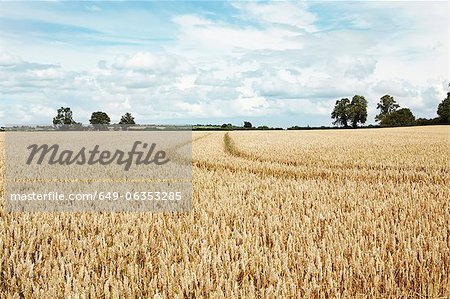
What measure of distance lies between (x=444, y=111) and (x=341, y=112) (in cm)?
3068

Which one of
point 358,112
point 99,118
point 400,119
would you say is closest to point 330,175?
point 400,119

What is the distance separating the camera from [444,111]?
88188mm

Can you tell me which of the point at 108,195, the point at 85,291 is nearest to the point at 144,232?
the point at 85,291

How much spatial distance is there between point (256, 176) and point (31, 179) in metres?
5.32

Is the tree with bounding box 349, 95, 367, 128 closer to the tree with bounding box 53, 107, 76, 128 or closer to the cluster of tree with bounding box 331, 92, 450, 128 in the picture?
the cluster of tree with bounding box 331, 92, 450, 128

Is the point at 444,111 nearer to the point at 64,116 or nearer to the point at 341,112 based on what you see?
the point at 341,112

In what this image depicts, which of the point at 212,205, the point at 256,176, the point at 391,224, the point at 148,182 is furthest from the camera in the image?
the point at 256,176

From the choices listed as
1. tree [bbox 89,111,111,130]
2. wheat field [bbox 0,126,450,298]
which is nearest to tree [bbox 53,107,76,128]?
tree [bbox 89,111,111,130]

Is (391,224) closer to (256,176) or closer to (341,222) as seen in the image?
(341,222)

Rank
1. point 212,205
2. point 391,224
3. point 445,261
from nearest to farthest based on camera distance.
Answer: point 445,261
point 391,224
point 212,205

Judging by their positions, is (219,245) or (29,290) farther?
(219,245)

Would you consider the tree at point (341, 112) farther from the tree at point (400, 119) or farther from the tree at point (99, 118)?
the tree at point (99, 118)

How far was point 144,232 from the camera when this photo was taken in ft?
14.8

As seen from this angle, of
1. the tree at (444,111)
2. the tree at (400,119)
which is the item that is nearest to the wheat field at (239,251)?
the tree at (444,111)
